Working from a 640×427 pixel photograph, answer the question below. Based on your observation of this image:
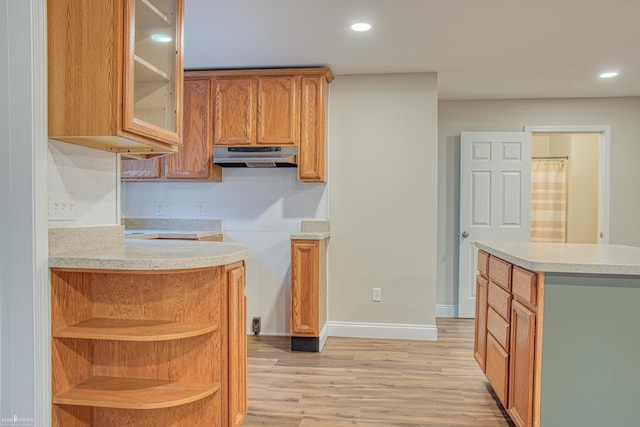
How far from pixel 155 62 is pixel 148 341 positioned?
1.26 metres

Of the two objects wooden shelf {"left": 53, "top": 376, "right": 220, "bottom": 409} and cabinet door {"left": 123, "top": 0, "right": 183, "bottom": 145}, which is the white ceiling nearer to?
cabinet door {"left": 123, "top": 0, "right": 183, "bottom": 145}

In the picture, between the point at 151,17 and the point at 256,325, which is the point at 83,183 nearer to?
the point at 151,17

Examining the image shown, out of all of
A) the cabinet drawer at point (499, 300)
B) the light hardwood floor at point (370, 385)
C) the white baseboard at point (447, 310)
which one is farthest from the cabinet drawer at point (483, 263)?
the white baseboard at point (447, 310)

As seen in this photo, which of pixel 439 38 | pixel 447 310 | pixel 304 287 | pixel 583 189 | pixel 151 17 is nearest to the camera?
pixel 151 17

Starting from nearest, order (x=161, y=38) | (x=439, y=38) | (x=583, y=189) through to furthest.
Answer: (x=161, y=38) → (x=439, y=38) → (x=583, y=189)

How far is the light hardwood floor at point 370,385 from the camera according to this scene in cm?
250

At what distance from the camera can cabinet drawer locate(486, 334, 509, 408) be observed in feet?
7.69

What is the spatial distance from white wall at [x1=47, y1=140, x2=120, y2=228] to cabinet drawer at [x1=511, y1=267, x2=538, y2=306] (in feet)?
6.68

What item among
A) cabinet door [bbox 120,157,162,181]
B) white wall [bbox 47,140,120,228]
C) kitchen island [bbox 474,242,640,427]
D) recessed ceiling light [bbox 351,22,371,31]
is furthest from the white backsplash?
kitchen island [bbox 474,242,640,427]

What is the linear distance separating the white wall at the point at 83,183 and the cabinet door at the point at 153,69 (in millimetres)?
348

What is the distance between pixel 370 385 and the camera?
2943 mm

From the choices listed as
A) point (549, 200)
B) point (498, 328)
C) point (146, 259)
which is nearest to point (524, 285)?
point (498, 328)

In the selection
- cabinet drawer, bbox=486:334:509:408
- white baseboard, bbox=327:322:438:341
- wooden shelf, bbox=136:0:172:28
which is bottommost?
white baseboard, bbox=327:322:438:341

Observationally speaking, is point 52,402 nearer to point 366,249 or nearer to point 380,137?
point 366,249
